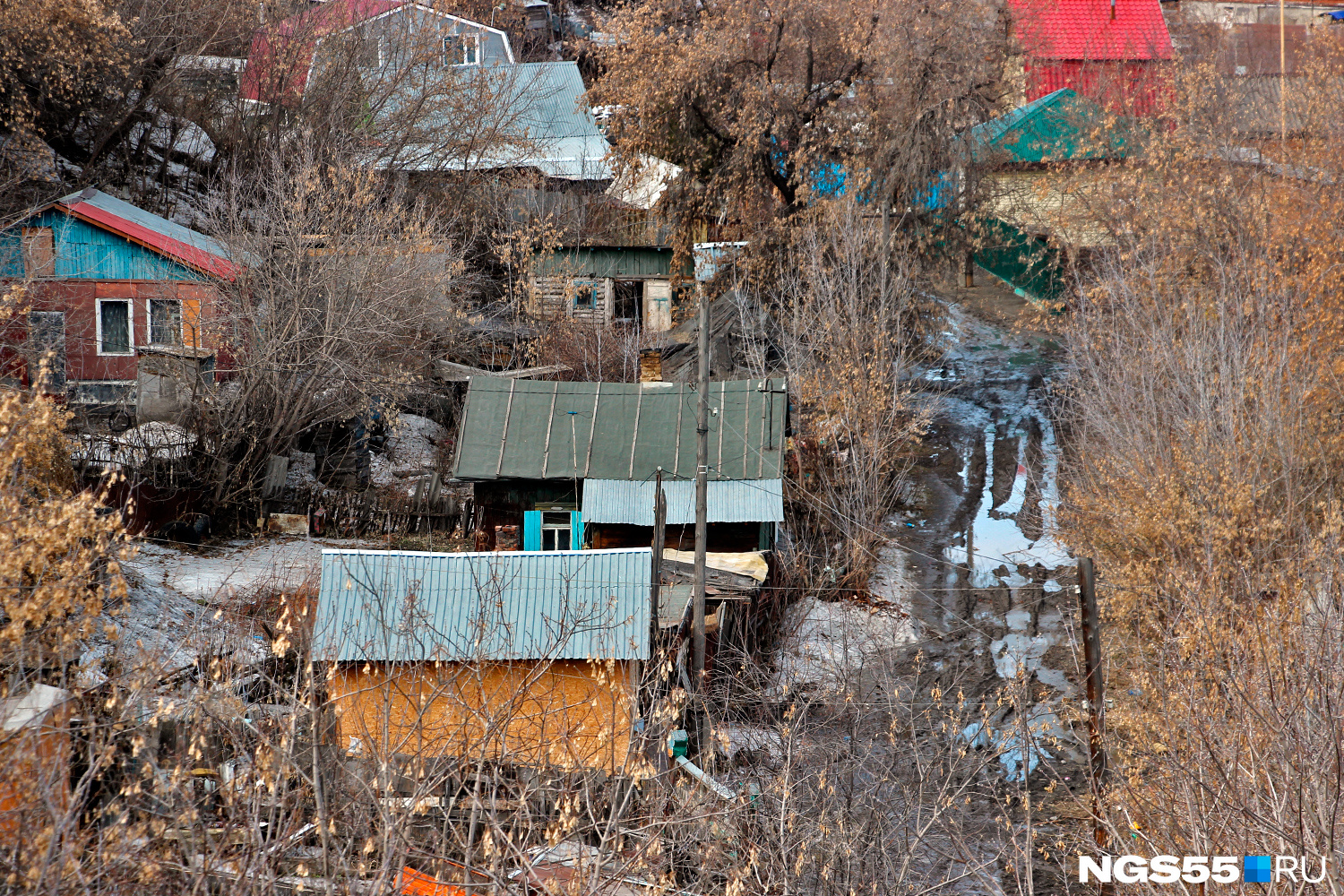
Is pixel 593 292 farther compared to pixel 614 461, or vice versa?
pixel 593 292

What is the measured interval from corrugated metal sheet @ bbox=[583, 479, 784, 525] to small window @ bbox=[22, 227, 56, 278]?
A: 503 inches

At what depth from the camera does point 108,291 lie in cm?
2305

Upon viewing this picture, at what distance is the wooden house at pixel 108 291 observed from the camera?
73.2 feet

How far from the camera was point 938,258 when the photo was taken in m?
27.6

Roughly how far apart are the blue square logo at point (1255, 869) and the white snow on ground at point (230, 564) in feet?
43.7

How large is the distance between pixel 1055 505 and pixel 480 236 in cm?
1745

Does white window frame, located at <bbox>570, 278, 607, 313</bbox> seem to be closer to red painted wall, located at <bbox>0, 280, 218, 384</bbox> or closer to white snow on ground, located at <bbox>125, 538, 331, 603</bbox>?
red painted wall, located at <bbox>0, 280, 218, 384</bbox>

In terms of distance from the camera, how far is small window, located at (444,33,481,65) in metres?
32.7

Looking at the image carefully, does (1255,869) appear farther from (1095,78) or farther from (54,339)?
(1095,78)

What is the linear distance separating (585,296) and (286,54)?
10.7 metres

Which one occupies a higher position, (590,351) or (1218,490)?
(590,351)

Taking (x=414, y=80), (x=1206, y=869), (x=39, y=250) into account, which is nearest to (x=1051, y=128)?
(x=414, y=80)

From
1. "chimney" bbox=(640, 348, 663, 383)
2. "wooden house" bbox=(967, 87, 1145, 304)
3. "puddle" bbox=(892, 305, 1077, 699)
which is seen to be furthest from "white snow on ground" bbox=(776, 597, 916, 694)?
"wooden house" bbox=(967, 87, 1145, 304)

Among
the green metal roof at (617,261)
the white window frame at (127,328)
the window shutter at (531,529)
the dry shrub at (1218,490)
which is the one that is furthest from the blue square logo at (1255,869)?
the green metal roof at (617,261)
